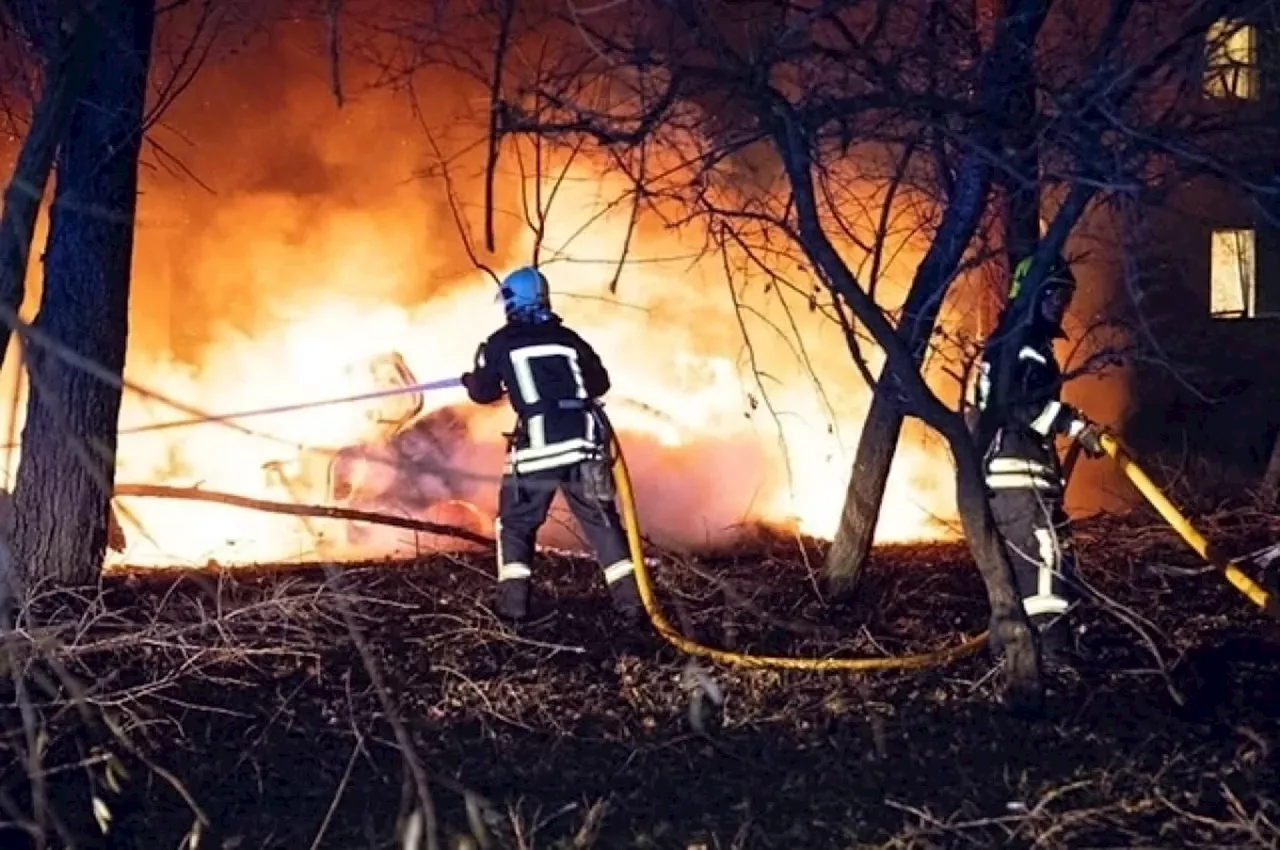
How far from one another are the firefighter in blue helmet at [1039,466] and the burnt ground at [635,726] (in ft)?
0.94

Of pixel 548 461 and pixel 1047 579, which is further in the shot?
pixel 548 461

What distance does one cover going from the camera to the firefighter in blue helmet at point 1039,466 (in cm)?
646

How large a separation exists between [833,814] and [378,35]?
777 cm

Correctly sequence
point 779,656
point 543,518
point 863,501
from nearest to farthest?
point 779,656, point 543,518, point 863,501

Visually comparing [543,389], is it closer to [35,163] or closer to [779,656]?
[779,656]

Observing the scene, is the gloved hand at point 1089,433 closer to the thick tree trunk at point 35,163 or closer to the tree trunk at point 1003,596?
the tree trunk at point 1003,596

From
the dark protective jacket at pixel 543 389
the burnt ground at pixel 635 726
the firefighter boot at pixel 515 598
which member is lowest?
the burnt ground at pixel 635 726

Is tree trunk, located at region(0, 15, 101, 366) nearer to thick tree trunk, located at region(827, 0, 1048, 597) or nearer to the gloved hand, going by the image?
thick tree trunk, located at region(827, 0, 1048, 597)

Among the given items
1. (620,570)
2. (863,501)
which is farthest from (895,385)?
(620,570)

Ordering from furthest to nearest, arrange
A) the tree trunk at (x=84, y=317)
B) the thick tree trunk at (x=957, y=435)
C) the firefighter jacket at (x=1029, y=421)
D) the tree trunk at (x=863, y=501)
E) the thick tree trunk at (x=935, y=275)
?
1. the tree trunk at (x=863, y=501)
2. the tree trunk at (x=84, y=317)
3. the firefighter jacket at (x=1029, y=421)
4. the thick tree trunk at (x=935, y=275)
5. the thick tree trunk at (x=957, y=435)

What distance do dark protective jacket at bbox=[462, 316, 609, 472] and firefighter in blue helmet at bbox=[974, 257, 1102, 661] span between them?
71.4 inches

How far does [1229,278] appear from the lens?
46.0 ft

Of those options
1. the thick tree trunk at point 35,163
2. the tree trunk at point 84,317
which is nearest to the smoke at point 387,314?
the tree trunk at point 84,317

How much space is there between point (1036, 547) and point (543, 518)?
7.31 ft
